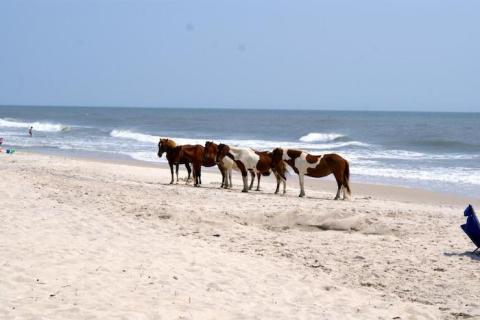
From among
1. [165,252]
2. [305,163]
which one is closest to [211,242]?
[165,252]

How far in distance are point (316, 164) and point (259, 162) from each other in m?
1.81

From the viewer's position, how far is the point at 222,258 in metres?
8.61

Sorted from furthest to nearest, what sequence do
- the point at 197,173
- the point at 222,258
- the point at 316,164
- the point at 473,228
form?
the point at 197,173
the point at 316,164
the point at 473,228
the point at 222,258

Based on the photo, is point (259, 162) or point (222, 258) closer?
point (222, 258)

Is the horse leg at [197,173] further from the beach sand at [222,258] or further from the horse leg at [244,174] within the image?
the beach sand at [222,258]

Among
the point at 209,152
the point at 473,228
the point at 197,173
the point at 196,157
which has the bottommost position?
the point at 473,228

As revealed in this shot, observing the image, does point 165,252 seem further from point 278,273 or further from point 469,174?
point 469,174

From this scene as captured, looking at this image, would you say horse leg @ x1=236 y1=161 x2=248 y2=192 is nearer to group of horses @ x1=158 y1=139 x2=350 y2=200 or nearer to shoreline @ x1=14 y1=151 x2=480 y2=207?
group of horses @ x1=158 y1=139 x2=350 y2=200

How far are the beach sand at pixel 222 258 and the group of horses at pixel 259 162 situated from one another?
1940 mm

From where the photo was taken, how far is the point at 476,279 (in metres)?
8.19

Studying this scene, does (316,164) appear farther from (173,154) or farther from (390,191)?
(173,154)

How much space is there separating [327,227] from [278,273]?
337 cm

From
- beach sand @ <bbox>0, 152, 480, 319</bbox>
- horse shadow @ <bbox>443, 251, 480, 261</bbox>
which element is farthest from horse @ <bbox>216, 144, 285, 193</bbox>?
horse shadow @ <bbox>443, 251, 480, 261</bbox>

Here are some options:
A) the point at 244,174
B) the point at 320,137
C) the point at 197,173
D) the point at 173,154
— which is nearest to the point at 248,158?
the point at 244,174
